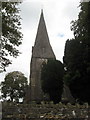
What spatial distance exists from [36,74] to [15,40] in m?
41.7

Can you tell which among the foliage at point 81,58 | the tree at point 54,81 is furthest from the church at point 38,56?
the foliage at point 81,58

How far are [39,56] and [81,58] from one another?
33.3 metres

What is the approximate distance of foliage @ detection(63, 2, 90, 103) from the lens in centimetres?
2131

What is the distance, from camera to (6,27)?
1206cm

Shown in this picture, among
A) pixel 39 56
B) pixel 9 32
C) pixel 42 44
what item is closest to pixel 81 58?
pixel 9 32

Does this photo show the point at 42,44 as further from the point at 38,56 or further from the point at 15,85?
the point at 15,85

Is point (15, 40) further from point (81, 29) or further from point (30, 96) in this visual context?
point (30, 96)

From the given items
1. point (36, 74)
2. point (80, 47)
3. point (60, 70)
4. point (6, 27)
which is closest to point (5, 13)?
point (6, 27)

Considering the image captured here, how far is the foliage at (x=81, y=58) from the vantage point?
21.3m

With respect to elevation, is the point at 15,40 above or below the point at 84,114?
above

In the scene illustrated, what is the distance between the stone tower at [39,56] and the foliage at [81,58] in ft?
83.0

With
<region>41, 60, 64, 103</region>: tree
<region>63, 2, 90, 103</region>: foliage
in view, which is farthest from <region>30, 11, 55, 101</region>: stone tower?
<region>63, 2, 90, 103</region>: foliage

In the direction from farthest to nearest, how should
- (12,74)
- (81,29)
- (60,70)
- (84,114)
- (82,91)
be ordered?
(12,74), (60,70), (82,91), (81,29), (84,114)

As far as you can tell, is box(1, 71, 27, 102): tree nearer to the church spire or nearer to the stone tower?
the stone tower
